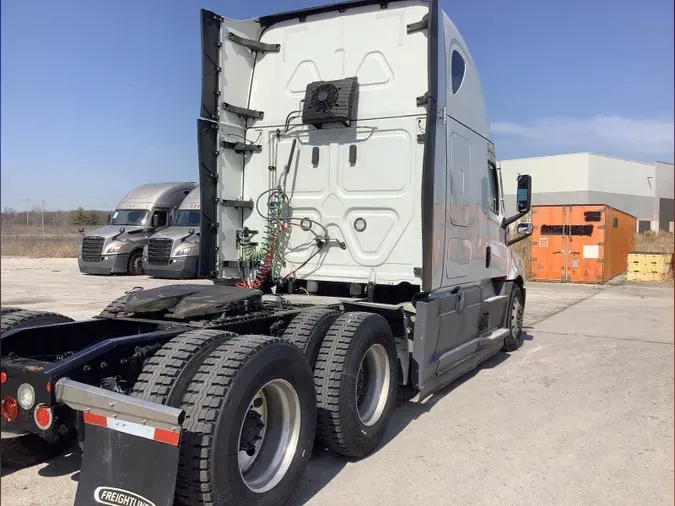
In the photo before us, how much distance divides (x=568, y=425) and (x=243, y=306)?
3046 millimetres

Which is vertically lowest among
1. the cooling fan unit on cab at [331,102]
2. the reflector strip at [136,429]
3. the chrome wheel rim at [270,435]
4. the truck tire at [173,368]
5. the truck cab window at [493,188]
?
the chrome wheel rim at [270,435]

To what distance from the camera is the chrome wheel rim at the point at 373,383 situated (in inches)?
177

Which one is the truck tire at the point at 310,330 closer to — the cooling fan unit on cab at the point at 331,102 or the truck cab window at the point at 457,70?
the cooling fan unit on cab at the point at 331,102

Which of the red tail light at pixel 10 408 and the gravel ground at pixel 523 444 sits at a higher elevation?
the red tail light at pixel 10 408

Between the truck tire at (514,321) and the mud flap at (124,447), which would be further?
the truck tire at (514,321)

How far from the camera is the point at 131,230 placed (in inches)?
826

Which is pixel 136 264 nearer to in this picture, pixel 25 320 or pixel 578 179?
pixel 25 320

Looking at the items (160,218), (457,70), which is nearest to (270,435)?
(457,70)

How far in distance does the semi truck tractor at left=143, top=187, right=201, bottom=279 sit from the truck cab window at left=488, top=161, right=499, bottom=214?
1275cm

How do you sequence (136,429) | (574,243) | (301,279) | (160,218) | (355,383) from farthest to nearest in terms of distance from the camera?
(160,218)
(574,243)
(301,279)
(355,383)
(136,429)

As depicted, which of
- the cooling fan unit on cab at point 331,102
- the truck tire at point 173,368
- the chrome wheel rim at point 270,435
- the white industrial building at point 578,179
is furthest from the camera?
the white industrial building at point 578,179

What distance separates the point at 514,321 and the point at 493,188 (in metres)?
2.16

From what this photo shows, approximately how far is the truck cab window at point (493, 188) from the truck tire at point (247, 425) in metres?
4.17

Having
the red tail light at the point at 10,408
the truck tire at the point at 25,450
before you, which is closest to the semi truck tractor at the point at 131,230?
the truck tire at the point at 25,450
